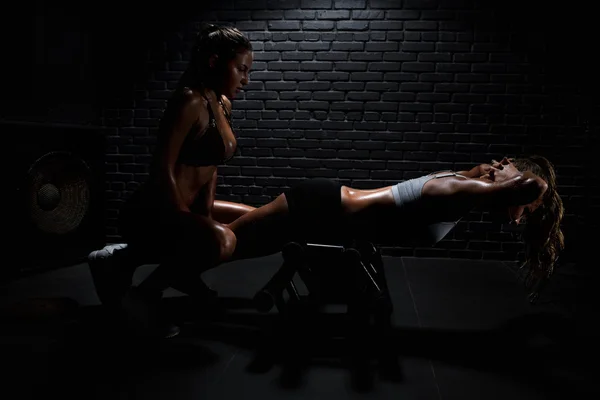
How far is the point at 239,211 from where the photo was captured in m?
2.40

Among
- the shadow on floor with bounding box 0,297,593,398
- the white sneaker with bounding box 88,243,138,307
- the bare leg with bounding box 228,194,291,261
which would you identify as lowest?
the shadow on floor with bounding box 0,297,593,398

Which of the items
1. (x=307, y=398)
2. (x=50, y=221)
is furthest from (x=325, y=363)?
(x=50, y=221)

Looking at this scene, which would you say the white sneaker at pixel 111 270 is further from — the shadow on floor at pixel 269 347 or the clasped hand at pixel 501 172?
the clasped hand at pixel 501 172

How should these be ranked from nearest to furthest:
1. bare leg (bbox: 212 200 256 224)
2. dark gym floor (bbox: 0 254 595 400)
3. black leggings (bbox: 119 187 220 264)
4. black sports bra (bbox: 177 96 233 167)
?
dark gym floor (bbox: 0 254 595 400)
black leggings (bbox: 119 187 220 264)
black sports bra (bbox: 177 96 233 167)
bare leg (bbox: 212 200 256 224)

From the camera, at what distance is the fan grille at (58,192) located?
2844mm

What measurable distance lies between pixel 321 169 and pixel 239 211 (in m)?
1.49

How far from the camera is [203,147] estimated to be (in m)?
2.03

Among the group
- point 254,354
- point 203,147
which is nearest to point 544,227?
point 254,354

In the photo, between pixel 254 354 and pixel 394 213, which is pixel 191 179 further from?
pixel 394 213

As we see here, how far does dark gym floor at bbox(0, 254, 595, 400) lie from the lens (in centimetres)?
156

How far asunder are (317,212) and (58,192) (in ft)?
6.34

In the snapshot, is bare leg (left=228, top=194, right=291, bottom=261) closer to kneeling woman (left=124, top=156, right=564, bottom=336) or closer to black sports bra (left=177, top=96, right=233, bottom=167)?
kneeling woman (left=124, top=156, right=564, bottom=336)

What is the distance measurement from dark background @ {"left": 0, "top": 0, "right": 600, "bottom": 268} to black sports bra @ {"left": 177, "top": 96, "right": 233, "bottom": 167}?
1.78 metres

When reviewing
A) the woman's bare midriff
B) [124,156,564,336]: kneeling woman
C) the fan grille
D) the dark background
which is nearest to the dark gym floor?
[124,156,564,336]: kneeling woman
